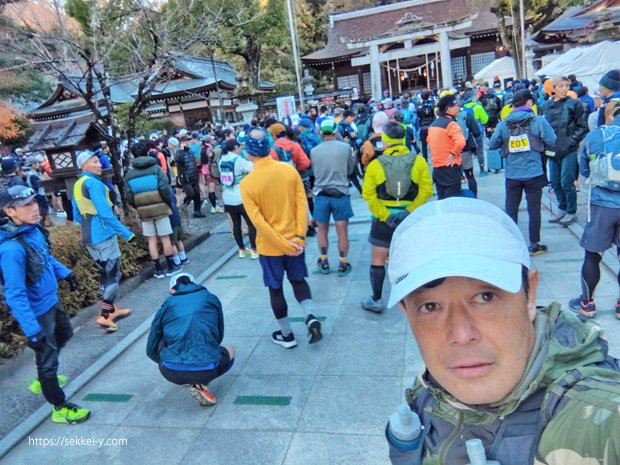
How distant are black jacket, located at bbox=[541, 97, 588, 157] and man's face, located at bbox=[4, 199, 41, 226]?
5828mm

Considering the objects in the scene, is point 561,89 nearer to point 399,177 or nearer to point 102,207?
point 399,177

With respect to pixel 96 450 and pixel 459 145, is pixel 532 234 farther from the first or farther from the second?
pixel 96 450

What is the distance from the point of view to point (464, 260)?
0.93 meters

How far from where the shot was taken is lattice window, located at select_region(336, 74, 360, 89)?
115 feet

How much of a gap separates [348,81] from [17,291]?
3503 centimetres

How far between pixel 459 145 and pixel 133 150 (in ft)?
13.6

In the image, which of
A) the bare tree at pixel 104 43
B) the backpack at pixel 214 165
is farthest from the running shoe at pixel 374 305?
the backpack at pixel 214 165

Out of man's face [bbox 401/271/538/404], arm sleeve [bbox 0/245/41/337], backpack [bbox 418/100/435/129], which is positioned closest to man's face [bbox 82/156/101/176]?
arm sleeve [bbox 0/245/41/337]

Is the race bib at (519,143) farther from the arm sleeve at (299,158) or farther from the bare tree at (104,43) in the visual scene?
the bare tree at (104,43)

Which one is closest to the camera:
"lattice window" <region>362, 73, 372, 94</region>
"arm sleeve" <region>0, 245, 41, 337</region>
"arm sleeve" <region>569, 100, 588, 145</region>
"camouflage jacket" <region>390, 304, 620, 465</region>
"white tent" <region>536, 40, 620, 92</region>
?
"camouflage jacket" <region>390, 304, 620, 465</region>

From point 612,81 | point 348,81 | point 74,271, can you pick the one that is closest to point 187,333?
point 74,271

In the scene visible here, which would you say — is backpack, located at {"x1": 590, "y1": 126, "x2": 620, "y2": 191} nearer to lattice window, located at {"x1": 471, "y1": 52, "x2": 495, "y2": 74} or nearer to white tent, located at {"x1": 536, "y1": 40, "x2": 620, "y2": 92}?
white tent, located at {"x1": 536, "y1": 40, "x2": 620, "y2": 92}

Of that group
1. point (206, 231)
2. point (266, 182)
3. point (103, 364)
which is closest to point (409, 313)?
point (266, 182)

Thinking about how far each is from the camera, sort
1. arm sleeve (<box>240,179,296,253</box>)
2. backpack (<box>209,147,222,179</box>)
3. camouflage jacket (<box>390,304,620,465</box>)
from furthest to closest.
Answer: backpack (<box>209,147,222,179</box>), arm sleeve (<box>240,179,296,253</box>), camouflage jacket (<box>390,304,620,465</box>)
